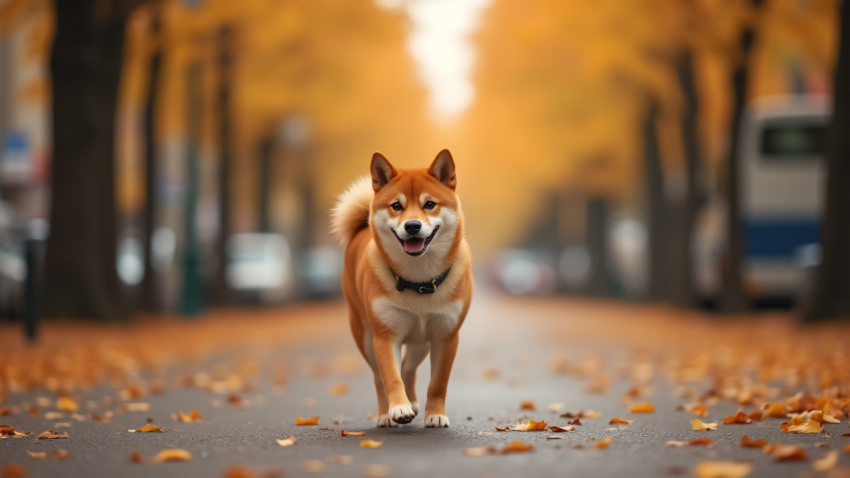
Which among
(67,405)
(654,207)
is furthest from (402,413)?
(654,207)

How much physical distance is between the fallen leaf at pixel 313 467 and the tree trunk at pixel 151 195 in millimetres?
16773

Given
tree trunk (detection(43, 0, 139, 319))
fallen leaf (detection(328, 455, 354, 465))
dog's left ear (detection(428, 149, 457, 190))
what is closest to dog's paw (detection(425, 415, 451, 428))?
fallen leaf (detection(328, 455, 354, 465))

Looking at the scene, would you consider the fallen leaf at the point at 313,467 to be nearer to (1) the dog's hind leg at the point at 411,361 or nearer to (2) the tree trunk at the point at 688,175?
(1) the dog's hind leg at the point at 411,361

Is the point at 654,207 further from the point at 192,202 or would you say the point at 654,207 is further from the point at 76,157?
the point at 76,157

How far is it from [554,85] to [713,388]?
67.7ft

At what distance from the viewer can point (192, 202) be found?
22609mm

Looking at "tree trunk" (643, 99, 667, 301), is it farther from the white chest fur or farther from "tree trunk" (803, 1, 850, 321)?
the white chest fur

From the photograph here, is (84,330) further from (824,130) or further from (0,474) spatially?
(824,130)

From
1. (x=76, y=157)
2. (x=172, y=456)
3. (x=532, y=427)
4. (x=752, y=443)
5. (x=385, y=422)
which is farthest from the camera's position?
(x=76, y=157)

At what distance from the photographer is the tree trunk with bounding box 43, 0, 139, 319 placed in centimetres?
1617

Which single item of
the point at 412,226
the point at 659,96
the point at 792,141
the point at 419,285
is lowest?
the point at 419,285

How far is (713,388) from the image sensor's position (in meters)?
9.41

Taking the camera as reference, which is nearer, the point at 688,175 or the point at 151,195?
the point at 151,195

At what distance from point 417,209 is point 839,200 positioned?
1023cm
